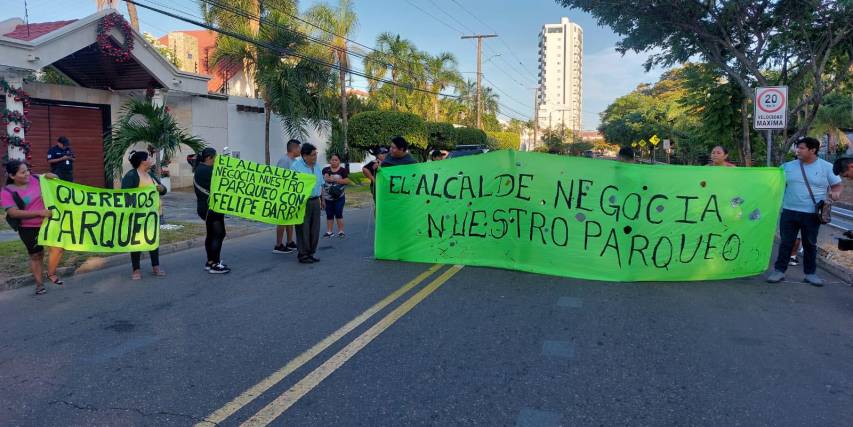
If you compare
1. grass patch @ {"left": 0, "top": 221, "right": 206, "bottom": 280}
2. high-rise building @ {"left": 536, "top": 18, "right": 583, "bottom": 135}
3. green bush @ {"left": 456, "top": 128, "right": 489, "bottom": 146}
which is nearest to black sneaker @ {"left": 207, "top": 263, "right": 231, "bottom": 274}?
grass patch @ {"left": 0, "top": 221, "right": 206, "bottom": 280}

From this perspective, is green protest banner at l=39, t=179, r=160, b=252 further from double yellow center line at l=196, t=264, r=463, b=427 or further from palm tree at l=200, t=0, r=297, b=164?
palm tree at l=200, t=0, r=297, b=164

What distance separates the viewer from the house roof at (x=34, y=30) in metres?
14.6

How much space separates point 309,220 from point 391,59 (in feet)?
110

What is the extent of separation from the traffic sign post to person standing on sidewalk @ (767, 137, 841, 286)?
4.26 metres

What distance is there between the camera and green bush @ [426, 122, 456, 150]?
132 feet

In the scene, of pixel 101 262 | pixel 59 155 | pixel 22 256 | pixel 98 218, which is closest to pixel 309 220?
pixel 98 218

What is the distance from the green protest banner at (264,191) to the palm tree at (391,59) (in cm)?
3127

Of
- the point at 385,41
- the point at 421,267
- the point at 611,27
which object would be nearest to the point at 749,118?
the point at 611,27

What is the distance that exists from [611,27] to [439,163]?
10.9m

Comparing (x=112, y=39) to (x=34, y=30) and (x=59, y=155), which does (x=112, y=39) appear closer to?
(x=34, y=30)

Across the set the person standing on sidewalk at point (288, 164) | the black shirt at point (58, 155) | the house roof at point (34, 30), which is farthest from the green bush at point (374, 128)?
the person standing on sidewalk at point (288, 164)

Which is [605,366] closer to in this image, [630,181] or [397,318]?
[397,318]

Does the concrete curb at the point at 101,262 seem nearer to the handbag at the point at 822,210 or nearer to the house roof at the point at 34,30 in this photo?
the house roof at the point at 34,30

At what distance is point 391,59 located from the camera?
40.3 meters
